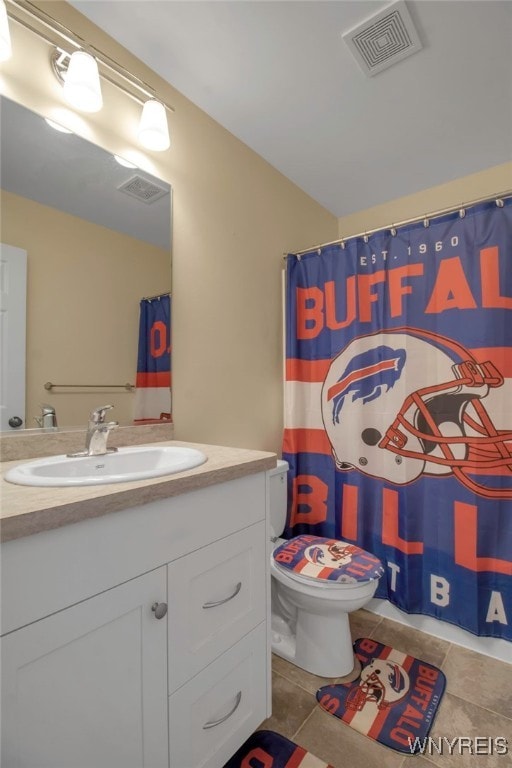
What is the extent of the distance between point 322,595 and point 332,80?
2.10 meters

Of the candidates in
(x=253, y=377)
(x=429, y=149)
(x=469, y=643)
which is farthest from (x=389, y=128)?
(x=469, y=643)

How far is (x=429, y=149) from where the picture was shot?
1.92 meters

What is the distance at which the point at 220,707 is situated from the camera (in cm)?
97

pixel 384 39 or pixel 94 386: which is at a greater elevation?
pixel 384 39

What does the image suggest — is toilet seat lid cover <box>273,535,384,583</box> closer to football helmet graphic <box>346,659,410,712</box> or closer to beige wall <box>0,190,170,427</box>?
football helmet graphic <box>346,659,410,712</box>

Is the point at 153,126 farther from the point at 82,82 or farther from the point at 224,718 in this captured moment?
the point at 224,718

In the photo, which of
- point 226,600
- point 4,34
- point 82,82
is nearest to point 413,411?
point 226,600

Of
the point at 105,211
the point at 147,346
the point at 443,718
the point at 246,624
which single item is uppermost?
the point at 105,211

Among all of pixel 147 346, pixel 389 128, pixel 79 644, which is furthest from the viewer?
pixel 389 128

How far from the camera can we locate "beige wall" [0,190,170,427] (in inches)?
43.6

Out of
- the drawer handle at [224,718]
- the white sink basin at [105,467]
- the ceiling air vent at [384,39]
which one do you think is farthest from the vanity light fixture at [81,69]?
the drawer handle at [224,718]

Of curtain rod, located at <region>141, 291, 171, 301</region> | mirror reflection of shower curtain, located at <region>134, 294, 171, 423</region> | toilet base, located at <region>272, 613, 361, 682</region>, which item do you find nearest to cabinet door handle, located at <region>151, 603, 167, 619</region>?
mirror reflection of shower curtain, located at <region>134, 294, 171, 423</region>

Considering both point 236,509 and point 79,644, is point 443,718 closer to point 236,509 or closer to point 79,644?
point 236,509

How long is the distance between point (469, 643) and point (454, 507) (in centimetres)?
59
